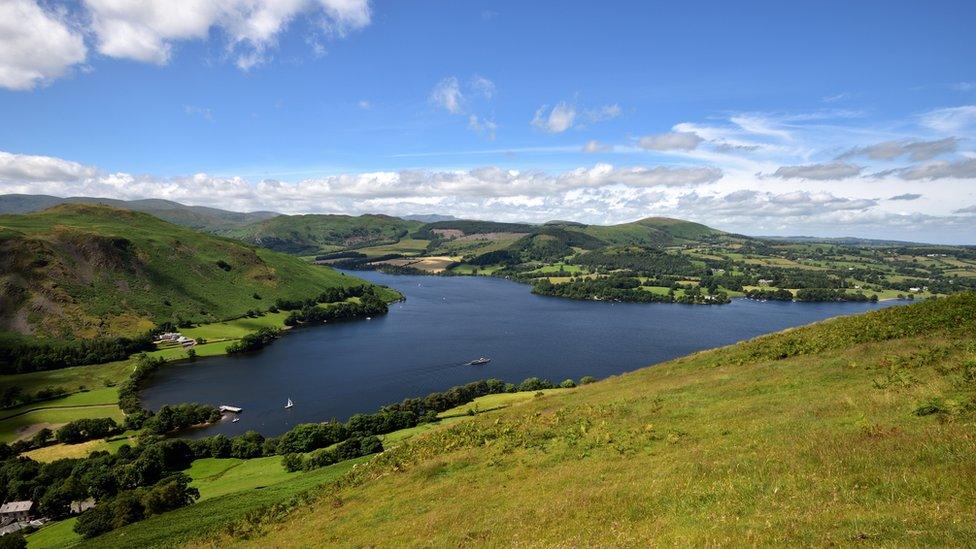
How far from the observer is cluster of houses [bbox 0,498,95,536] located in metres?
60.5

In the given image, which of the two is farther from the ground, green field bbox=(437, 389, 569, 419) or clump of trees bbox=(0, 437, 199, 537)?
green field bbox=(437, 389, 569, 419)

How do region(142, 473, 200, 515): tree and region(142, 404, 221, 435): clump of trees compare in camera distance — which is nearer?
region(142, 473, 200, 515): tree

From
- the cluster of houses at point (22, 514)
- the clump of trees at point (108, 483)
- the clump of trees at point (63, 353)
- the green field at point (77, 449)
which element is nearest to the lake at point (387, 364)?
the green field at point (77, 449)

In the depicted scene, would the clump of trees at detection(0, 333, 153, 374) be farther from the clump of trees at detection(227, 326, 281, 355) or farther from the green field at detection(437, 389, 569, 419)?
the green field at detection(437, 389, 569, 419)

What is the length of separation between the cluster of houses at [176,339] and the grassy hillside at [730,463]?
155765 millimetres

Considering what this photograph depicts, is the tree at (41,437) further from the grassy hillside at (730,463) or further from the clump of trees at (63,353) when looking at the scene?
the grassy hillside at (730,463)

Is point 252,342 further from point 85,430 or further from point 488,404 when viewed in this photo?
point 488,404

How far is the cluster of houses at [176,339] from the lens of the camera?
536 feet

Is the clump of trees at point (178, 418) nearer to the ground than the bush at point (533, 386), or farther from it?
nearer to the ground

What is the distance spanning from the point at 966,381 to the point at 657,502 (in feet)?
52.1

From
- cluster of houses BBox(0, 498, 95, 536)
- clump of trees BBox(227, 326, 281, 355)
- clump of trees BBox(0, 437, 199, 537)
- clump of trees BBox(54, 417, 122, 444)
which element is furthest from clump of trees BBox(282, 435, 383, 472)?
clump of trees BBox(227, 326, 281, 355)

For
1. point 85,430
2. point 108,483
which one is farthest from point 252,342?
point 108,483

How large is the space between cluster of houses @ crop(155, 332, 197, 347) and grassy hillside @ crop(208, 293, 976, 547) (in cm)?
15577

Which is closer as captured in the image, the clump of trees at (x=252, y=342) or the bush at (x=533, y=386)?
the bush at (x=533, y=386)
